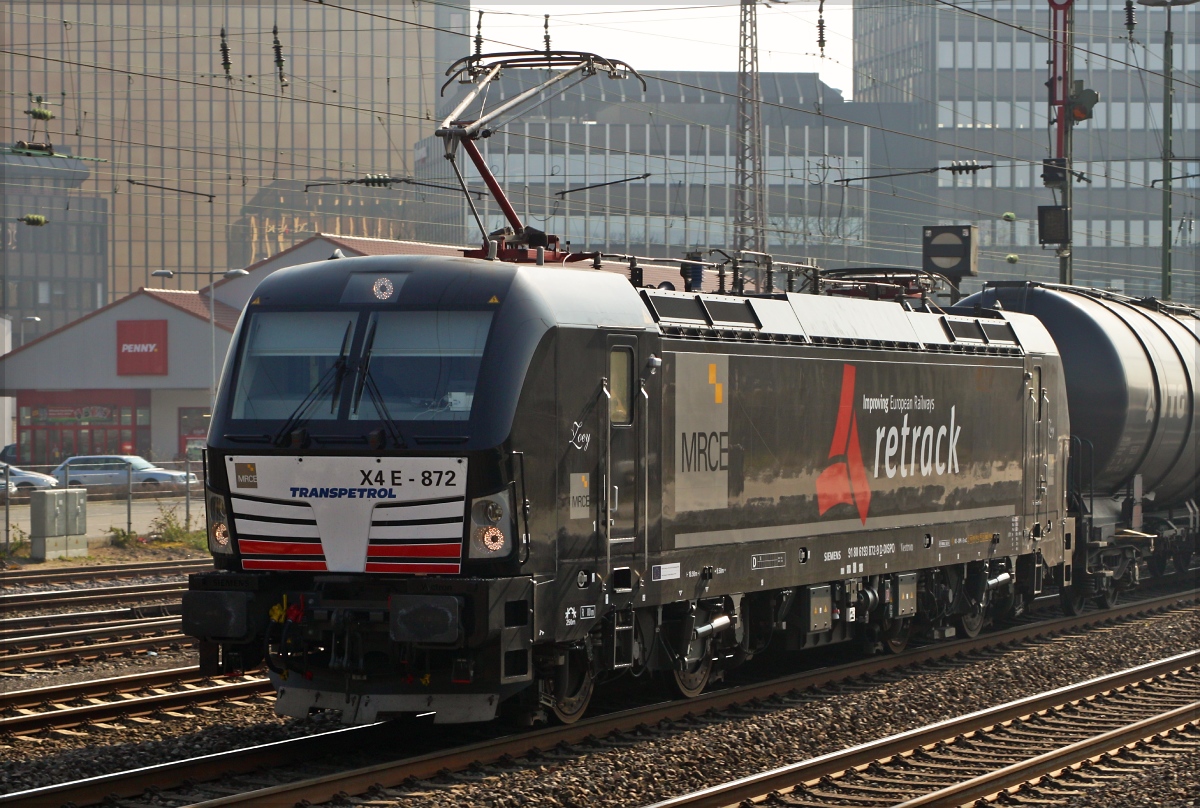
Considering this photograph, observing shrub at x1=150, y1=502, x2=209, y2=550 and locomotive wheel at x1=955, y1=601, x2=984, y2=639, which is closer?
locomotive wheel at x1=955, y1=601, x2=984, y2=639

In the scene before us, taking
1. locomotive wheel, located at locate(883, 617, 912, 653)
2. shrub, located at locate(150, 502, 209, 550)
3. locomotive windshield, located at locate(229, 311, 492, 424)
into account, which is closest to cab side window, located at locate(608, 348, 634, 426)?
locomotive windshield, located at locate(229, 311, 492, 424)

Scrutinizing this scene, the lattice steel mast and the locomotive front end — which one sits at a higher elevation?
the lattice steel mast

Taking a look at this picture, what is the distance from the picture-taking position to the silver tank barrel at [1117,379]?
787 inches

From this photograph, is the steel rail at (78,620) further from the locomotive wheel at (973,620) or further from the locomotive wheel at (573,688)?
the locomotive wheel at (973,620)

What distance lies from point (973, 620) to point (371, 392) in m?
9.29

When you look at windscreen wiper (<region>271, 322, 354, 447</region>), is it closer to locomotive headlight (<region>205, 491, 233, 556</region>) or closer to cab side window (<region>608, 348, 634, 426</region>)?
locomotive headlight (<region>205, 491, 233, 556</region>)

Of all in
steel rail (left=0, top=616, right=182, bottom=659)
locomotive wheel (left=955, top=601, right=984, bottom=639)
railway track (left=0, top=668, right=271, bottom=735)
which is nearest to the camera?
railway track (left=0, top=668, right=271, bottom=735)

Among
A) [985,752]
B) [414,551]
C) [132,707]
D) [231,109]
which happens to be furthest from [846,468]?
[231,109]

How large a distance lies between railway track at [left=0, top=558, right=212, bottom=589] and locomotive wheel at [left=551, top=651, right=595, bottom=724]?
1433cm

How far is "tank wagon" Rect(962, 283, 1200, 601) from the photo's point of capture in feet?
65.6

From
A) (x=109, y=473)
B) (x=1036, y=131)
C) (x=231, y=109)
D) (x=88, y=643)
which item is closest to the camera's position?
(x=88, y=643)

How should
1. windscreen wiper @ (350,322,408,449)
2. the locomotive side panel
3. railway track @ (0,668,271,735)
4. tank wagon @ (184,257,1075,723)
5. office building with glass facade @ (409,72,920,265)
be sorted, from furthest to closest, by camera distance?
office building with glass facade @ (409,72,920,265), the locomotive side panel, railway track @ (0,668,271,735), windscreen wiper @ (350,322,408,449), tank wagon @ (184,257,1075,723)

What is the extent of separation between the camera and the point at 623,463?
11766 millimetres

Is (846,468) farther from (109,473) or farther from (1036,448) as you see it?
(109,473)
